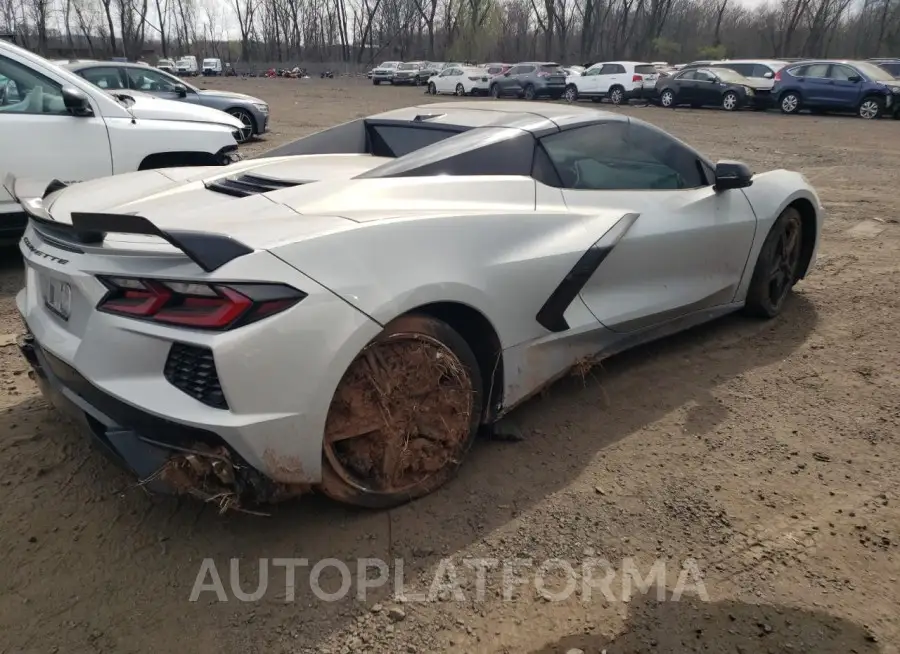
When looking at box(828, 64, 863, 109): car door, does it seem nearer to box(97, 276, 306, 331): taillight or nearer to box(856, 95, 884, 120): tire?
box(856, 95, 884, 120): tire

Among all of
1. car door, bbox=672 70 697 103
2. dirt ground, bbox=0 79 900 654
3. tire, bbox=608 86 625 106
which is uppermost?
car door, bbox=672 70 697 103

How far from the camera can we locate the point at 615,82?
2628 centimetres

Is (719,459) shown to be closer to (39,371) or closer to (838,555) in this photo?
(838,555)

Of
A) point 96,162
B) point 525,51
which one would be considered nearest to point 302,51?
point 525,51

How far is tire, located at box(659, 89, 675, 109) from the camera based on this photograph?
2414cm

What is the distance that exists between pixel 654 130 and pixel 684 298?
96 centimetres

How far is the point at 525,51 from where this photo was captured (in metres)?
73.8

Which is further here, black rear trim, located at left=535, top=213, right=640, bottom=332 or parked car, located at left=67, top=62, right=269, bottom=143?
parked car, located at left=67, top=62, right=269, bottom=143

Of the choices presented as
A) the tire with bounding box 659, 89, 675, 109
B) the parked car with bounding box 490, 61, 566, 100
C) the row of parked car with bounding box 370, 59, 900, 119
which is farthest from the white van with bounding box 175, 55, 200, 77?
the tire with bounding box 659, 89, 675, 109

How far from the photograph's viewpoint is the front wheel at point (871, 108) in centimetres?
1983

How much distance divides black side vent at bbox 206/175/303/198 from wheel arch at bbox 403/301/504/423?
0.81m

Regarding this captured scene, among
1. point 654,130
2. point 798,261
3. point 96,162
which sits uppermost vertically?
point 654,130

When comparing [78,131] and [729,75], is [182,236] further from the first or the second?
[729,75]

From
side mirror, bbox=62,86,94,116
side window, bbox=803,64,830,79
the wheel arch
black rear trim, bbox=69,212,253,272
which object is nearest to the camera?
black rear trim, bbox=69,212,253,272
